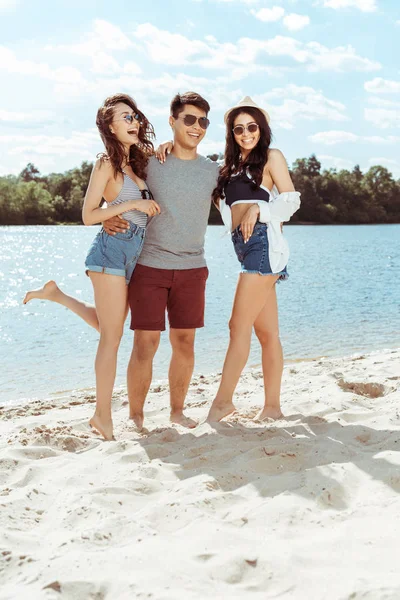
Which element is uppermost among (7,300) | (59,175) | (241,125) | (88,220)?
(59,175)

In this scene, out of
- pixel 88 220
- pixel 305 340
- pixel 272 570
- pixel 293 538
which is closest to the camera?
Answer: pixel 272 570

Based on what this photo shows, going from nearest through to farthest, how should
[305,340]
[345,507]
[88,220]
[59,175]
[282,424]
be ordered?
[345,507] < [88,220] < [282,424] < [305,340] < [59,175]

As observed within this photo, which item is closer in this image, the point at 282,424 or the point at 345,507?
the point at 345,507

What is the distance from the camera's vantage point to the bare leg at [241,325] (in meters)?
4.51

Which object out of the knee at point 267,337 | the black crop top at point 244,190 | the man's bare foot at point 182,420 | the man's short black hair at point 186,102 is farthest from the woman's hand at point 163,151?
the man's bare foot at point 182,420

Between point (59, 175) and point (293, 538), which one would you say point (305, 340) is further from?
point (59, 175)

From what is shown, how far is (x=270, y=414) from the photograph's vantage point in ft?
15.8

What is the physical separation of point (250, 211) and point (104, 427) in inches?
67.6

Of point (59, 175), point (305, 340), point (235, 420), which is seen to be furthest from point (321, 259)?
point (59, 175)

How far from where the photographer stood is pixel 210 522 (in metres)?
2.80

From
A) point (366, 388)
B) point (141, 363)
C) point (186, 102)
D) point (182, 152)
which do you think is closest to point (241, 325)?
point (141, 363)

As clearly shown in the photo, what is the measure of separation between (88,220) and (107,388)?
3.69ft

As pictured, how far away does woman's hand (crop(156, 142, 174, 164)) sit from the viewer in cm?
445

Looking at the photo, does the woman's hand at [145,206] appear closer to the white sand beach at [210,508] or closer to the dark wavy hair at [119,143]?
the dark wavy hair at [119,143]
